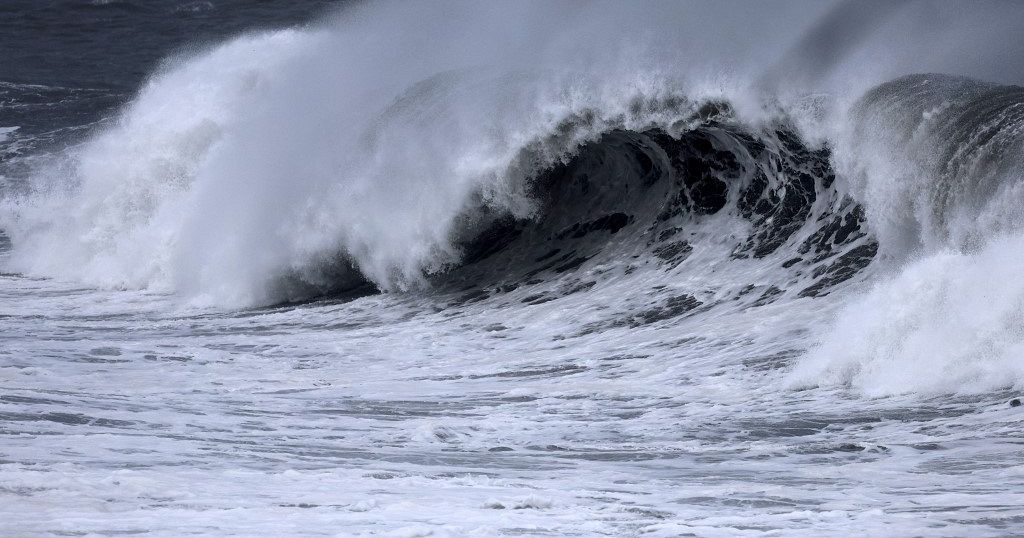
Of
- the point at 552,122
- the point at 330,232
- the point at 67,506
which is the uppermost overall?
the point at 552,122

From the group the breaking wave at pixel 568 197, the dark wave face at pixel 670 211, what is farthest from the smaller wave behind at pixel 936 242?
the dark wave face at pixel 670 211

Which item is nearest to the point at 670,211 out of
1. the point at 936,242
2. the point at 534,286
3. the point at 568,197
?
the point at 568,197

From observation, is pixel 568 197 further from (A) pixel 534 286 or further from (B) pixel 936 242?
(B) pixel 936 242

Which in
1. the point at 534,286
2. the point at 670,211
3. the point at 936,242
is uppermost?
the point at 670,211

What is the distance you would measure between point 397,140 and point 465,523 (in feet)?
32.1

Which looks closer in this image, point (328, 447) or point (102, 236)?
point (328, 447)

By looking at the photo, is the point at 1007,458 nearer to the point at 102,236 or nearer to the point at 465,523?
the point at 465,523

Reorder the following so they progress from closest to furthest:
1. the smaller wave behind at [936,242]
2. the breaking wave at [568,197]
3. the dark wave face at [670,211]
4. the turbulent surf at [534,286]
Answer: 1. the turbulent surf at [534,286]
2. the smaller wave behind at [936,242]
3. the breaking wave at [568,197]
4. the dark wave face at [670,211]

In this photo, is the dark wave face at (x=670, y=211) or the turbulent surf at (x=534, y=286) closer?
the turbulent surf at (x=534, y=286)

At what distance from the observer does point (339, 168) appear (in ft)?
49.7

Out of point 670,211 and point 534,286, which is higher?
point 670,211

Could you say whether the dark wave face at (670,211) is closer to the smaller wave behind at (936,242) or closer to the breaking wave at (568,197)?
the breaking wave at (568,197)

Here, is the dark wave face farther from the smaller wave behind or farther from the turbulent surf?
the smaller wave behind

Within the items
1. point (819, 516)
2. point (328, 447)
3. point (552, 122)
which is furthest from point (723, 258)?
point (819, 516)
